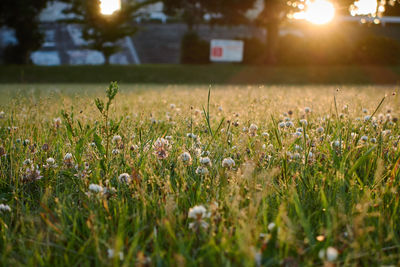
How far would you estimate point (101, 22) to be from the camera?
23.0 m

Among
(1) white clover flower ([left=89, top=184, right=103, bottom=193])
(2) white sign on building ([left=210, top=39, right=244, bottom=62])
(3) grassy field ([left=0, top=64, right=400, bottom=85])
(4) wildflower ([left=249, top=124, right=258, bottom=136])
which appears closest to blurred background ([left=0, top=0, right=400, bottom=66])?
(2) white sign on building ([left=210, top=39, right=244, bottom=62])

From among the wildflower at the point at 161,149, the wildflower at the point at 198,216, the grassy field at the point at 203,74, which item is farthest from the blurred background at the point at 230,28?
the wildflower at the point at 198,216

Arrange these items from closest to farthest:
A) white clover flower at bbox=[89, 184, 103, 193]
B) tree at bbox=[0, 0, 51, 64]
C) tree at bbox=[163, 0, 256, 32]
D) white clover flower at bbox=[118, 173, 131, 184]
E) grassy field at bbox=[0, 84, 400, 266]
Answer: grassy field at bbox=[0, 84, 400, 266] → white clover flower at bbox=[89, 184, 103, 193] → white clover flower at bbox=[118, 173, 131, 184] → tree at bbox=[163, 0, 256, 32] → tree at bbox=[0, 0, 51, 64]

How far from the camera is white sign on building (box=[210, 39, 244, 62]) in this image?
2441 centimetres

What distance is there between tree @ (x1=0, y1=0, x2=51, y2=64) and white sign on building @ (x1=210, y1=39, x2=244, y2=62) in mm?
12526

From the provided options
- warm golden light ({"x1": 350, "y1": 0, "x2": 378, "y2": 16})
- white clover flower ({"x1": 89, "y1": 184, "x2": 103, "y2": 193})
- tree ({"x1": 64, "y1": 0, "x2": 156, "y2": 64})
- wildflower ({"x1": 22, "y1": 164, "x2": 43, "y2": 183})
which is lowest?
wildflower ({"x1": 22, "y1": 164, "x2": 43, "y2": 183})

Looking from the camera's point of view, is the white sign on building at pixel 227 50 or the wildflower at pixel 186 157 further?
the white sign on building at pixel 227 50

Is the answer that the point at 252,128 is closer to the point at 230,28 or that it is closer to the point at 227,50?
the point at 227,50

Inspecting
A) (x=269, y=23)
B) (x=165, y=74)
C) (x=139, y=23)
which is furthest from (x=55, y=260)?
(x=139, y=23)

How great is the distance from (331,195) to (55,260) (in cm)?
122

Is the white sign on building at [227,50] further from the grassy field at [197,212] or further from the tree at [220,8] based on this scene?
the grassy field at [197,212]

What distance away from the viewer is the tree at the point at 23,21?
2264 centimetres

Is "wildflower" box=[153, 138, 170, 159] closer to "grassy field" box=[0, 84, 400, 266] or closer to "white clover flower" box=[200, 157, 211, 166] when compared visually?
"grassy field" box=[0, 84, 400, 266]

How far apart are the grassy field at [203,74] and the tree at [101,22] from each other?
9.90 ft
